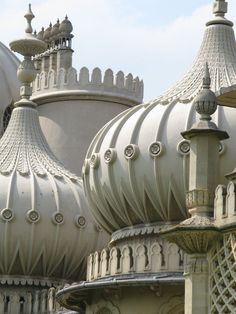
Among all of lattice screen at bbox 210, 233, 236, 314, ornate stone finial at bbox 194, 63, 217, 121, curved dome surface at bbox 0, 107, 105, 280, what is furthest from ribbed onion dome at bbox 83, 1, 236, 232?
lattice screen at bbox 210, 233, 236, 314

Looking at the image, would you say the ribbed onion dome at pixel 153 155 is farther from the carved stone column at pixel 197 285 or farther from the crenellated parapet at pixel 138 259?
the carved stone column at pixel 197 285

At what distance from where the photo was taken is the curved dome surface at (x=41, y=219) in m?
47.5

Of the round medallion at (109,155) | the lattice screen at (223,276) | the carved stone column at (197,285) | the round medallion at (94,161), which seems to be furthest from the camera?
the round medallion at (94,161)

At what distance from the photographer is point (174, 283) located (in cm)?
3653

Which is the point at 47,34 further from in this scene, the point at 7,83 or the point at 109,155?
the point at 109,155

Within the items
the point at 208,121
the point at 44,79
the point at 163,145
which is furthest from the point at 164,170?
the point at 44,79

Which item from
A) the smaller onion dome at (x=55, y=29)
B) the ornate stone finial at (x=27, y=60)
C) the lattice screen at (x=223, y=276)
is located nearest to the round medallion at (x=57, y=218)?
the ornate stone finial at (x=27, y=60)

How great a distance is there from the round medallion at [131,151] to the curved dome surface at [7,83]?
62.9 ft

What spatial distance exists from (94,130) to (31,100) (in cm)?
252

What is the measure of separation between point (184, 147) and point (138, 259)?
3076 mm

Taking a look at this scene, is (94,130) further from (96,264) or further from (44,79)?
(96,264)

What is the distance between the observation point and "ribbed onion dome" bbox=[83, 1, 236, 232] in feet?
127

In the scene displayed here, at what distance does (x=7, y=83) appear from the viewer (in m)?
59.5

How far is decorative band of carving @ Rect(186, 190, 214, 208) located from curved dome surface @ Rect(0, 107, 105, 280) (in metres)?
18.8
